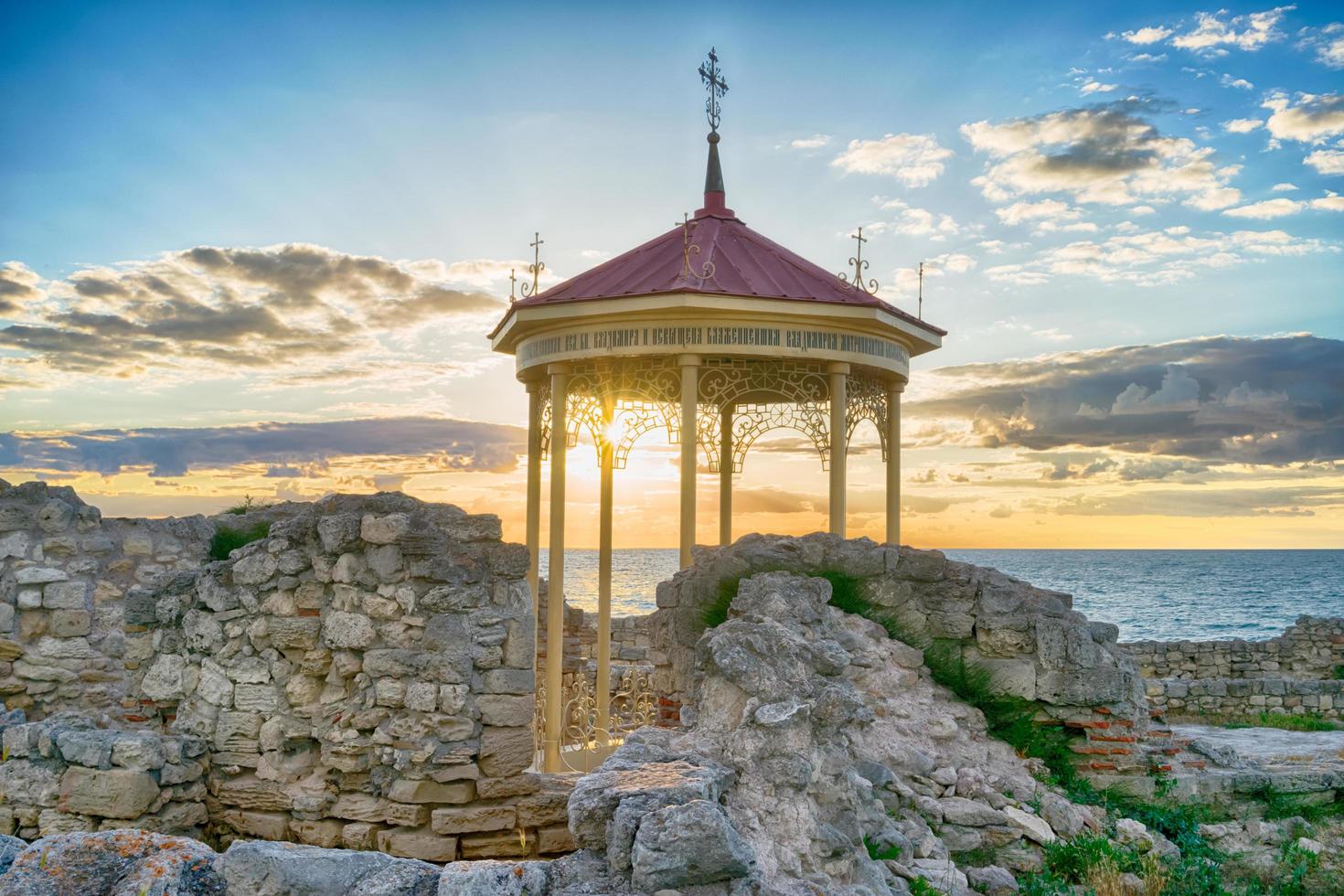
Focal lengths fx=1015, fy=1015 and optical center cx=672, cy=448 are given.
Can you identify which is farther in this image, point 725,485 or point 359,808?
point 725,485

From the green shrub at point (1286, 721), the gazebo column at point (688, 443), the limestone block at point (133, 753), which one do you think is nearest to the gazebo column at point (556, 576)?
the gazebo column at point (688, 443)

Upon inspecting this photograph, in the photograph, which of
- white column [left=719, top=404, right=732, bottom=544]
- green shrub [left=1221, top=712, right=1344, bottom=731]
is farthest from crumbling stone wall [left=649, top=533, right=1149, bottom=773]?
green shrub [left=1221, top=712, right=1344, bottom=731]

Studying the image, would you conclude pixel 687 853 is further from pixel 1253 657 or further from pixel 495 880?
pixel 1253 657

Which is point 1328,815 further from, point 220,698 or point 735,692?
point 220,698

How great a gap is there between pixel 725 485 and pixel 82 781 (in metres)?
9.16

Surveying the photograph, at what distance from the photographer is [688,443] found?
10.8 metres

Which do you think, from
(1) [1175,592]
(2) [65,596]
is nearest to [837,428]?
(2) [65,596]

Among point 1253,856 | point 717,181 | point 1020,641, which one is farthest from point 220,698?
point 717,181

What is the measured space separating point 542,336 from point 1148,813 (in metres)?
Result: 7.68

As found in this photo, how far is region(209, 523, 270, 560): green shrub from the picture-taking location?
1107 centimetres

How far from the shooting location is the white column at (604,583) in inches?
481

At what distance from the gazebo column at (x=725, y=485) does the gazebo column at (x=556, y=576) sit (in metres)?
2.92

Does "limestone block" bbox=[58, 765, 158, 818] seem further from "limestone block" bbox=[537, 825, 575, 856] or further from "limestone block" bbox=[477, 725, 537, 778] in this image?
"limestone block" bbox=[537, 825, 575, 856]

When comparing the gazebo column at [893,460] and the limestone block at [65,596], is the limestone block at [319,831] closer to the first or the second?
the limestone block at [65,596]
